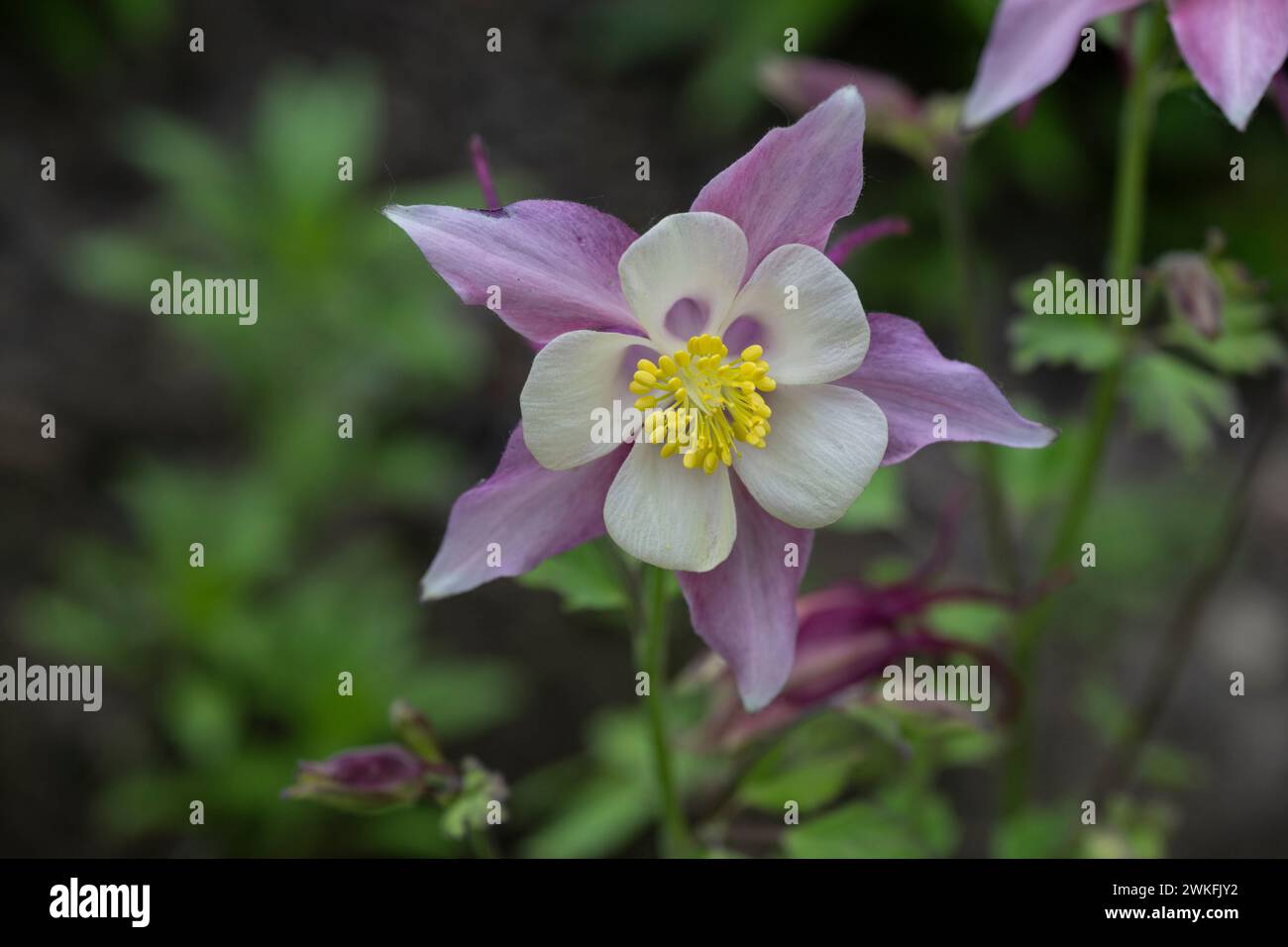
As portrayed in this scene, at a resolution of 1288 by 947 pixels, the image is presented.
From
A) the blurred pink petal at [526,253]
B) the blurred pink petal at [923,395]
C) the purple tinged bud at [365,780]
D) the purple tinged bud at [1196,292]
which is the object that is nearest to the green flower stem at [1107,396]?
the purple tinged bud at [1196,292]

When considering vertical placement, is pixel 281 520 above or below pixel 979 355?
above

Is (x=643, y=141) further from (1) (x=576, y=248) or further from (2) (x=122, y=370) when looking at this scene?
(1) (x=576, y=248)

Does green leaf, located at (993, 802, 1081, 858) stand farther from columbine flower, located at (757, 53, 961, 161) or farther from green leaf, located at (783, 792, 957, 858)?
columbine flower, located at (757, 53, 961, 161)

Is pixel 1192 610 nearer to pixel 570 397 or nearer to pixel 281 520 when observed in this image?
pixel 570 397

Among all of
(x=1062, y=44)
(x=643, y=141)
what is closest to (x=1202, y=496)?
(x=643, y=141)

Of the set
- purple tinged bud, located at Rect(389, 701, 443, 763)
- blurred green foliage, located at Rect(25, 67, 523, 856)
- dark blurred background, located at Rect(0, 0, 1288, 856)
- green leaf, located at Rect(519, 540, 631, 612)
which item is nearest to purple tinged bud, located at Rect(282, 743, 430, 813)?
purple tinged bud, located at Rect(389, 701, 443, 763)

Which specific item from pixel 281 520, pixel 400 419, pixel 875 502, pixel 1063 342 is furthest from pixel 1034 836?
pixel 400 419

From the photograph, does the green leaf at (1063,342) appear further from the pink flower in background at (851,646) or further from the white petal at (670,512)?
the white petal at (670,512)
